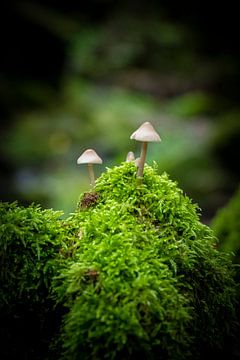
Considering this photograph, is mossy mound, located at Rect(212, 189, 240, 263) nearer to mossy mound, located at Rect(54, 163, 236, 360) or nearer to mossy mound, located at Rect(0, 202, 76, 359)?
mossy mound, located at Rect(54, 163, 236, 360)

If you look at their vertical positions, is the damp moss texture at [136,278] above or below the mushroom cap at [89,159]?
below

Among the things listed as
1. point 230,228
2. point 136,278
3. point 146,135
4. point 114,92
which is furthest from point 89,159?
point 114,92

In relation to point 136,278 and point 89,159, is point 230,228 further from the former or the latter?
point 136,278

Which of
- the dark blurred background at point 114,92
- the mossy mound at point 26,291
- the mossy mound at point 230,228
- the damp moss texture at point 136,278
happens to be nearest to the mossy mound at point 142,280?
the damp moss texture at point 136,278

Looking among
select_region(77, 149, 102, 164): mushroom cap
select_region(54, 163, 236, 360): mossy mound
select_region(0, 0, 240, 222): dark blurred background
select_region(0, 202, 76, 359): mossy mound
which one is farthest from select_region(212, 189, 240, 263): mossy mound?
select_region(0, 0, 240, 222): dark blurred background

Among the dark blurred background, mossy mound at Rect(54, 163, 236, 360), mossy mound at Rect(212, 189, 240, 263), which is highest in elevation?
the dark blurred background

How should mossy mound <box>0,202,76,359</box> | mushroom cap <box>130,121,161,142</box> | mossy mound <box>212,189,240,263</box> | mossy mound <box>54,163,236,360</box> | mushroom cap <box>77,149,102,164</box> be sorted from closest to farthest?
mossy mound <box>54,163,236,360</box> → mossy mound <box>0,202,76,359</box> → mushroom cap <box>130,121,161,142</box> → mushroom cap <box>77,149,102,164</box> → mossy mound <box>212,189,240,263</box>

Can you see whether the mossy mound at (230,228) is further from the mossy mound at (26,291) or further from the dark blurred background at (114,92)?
the dark blurred background at (114,92)

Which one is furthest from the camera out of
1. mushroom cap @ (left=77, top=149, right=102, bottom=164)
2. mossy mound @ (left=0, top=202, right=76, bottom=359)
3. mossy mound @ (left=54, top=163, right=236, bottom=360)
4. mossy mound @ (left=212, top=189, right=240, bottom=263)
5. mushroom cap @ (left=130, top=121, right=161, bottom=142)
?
mossy mound @ (left=212, top=189, right=240, bottom=263)
